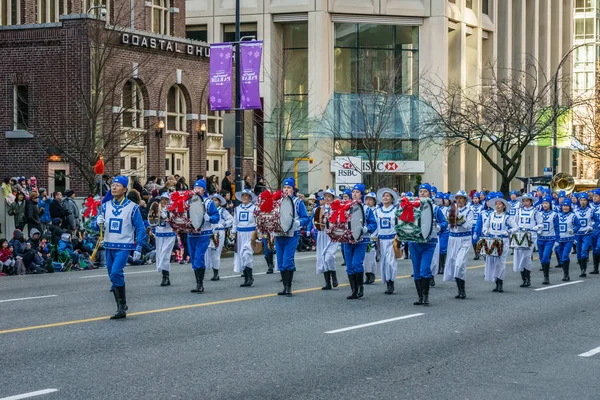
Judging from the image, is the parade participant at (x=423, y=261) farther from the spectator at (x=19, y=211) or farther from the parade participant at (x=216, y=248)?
the spectator at (x=19, y=211)

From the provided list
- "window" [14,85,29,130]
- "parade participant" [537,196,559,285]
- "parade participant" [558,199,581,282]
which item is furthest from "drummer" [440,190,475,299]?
"window" [14,85,29,130]

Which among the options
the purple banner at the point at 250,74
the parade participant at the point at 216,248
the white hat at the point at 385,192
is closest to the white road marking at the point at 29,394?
the white hat at the point at 385,192

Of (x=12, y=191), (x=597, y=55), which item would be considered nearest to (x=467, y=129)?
(x=12, y=191)

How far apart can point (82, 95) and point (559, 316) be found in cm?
2198

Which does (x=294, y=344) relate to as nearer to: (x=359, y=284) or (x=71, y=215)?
(x=359, y=284)

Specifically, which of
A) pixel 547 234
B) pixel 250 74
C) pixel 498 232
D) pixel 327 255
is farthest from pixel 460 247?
pixel 250 74

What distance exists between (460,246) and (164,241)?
5.90 metres

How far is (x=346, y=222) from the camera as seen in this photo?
18.6 meters

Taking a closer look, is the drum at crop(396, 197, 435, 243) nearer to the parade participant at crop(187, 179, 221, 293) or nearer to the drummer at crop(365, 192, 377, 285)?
the drummer at crop(365, 192, 377, 285)

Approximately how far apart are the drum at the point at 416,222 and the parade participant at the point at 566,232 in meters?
6.81

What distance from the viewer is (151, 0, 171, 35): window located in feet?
147

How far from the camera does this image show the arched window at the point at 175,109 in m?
43.3

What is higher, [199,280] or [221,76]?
[221,76]

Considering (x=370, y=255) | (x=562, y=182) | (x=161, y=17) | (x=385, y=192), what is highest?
(x=161, y=17)
